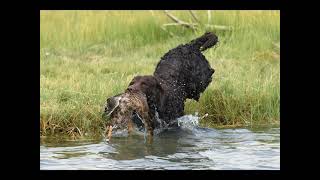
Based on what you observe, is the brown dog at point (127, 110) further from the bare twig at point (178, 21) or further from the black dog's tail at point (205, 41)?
the bare twig at point (178, 21)

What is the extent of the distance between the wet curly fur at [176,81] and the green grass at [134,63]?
0.51 meters

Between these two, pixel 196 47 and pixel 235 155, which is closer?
pixel 235 155

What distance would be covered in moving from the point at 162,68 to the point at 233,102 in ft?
4.09

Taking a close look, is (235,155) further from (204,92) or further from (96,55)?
(96,55)

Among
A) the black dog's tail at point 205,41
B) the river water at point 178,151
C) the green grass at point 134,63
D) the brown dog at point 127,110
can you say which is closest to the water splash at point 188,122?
the river water at point 178,151

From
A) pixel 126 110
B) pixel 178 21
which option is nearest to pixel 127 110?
pixel 126 110

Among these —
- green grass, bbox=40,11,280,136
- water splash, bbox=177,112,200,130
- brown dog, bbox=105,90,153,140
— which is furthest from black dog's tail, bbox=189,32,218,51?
brown dog, bbox=105,90,153,140

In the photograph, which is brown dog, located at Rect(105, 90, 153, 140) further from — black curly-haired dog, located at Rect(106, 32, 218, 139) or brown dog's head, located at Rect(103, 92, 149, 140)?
black curly-haired dog, located at Rect(106, 32, 218, 139)

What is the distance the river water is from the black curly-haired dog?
28cm

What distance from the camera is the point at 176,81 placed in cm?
860

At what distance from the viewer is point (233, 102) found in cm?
943

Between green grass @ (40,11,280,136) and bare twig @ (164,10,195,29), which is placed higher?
bare twig @ (164,10,195,29)

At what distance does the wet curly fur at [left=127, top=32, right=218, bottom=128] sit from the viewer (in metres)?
7.94
